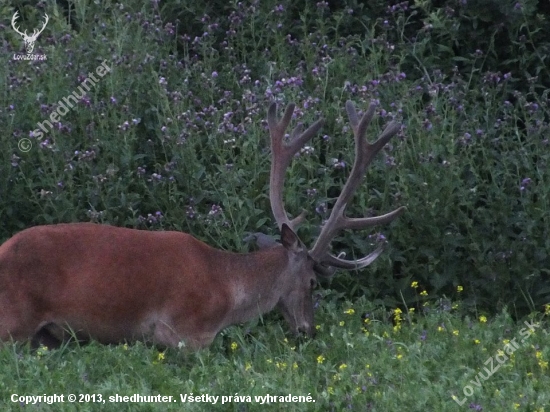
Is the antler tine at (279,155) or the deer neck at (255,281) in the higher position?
the antler tine at (279,155)

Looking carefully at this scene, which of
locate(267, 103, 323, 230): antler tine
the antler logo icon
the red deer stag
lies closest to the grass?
the red deer stag

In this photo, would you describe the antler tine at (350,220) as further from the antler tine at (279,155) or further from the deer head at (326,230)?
the antler tine at (279,155)

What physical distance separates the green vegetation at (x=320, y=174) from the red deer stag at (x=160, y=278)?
19 cm

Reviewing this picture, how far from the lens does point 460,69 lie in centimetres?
1068

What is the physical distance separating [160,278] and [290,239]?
0.87 metres

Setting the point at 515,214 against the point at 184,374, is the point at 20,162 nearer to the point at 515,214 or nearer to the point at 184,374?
the point at 184,374

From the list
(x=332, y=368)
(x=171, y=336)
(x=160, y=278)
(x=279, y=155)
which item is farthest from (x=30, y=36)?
(x=332, y=368)

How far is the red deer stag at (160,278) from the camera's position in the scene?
680 cm

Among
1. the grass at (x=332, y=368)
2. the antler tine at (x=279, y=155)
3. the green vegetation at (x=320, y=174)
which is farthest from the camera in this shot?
the antler tine at (x=279, y=155)

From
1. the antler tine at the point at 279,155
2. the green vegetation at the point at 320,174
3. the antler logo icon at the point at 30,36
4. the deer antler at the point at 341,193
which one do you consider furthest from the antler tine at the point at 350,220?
the antler logo icon at the point at 30,36

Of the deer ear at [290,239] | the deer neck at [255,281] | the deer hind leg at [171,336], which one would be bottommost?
the deer hind leg at [171,336]

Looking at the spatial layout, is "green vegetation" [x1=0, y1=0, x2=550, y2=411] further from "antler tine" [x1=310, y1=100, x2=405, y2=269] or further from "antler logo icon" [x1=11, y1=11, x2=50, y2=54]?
"antler tine" [x1=310, y1=100, x2=405, y2=269]

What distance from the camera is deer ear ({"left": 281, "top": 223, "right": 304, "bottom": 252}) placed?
7438 millimetres

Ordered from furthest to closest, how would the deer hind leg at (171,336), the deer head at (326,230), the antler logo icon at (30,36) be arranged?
the antler logo icon at (30,36), the deer head at (326,230), the deer hind leg at (171,336)
